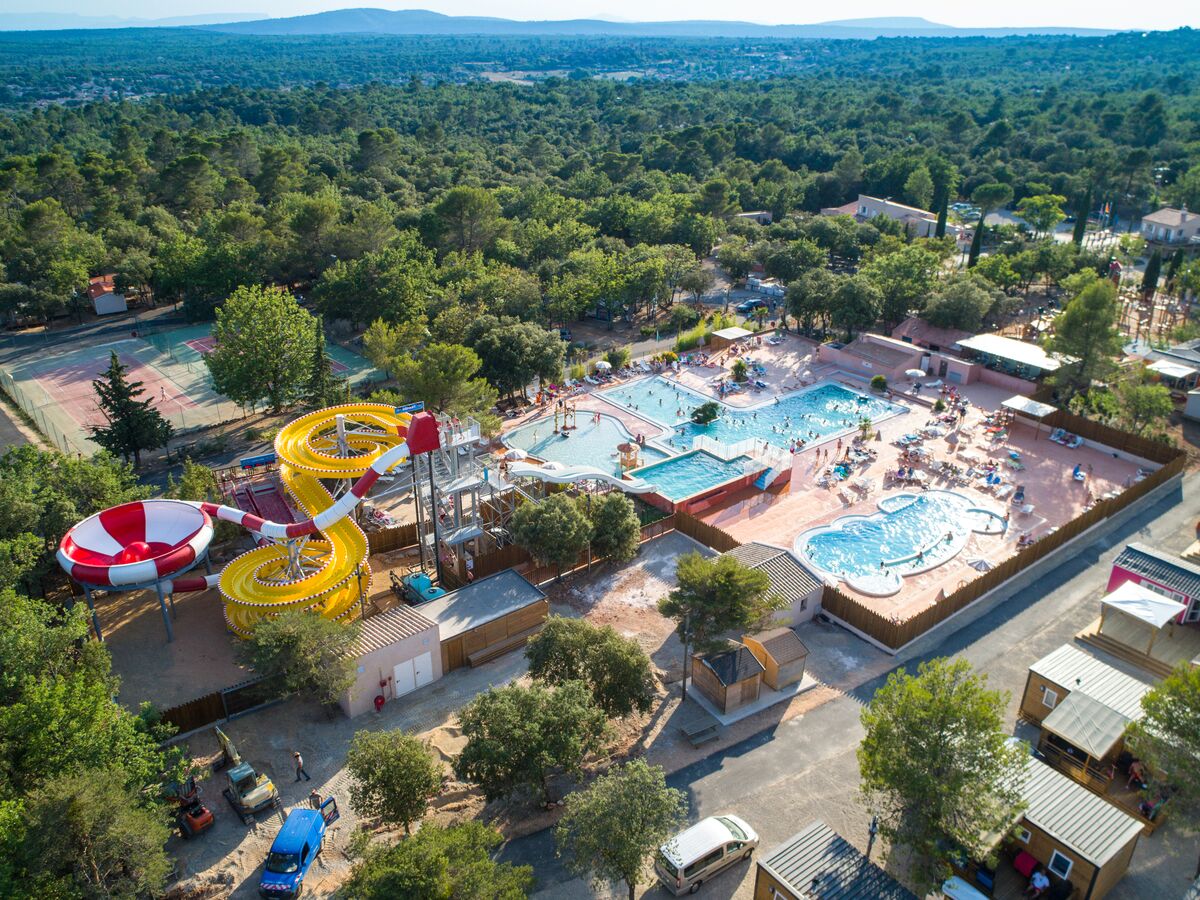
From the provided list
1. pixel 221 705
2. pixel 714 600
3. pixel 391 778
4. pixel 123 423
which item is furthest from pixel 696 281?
pixel 391 778

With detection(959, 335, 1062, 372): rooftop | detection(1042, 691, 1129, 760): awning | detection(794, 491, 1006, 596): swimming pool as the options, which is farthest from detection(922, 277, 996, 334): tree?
detection(1042, 691, 1129, 760): awning

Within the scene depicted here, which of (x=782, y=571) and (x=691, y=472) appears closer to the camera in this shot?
(x=782, y=571)

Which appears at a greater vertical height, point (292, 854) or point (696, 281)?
point (696, 281)

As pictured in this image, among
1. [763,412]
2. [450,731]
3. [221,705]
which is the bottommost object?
[763,412]

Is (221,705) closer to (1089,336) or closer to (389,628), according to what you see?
(389,628)

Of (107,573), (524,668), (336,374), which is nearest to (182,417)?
(336,374)

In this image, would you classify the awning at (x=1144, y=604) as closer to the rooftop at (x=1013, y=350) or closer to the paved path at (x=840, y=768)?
the paved path at (x=840, y=768)
